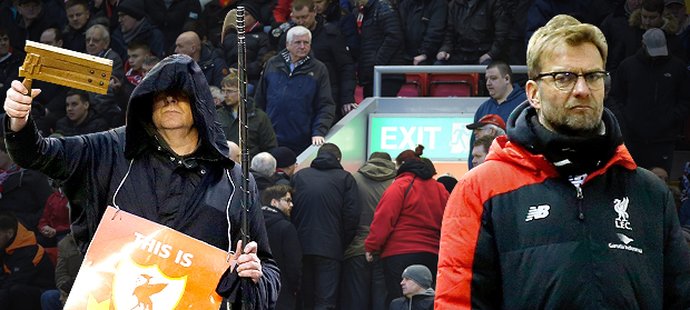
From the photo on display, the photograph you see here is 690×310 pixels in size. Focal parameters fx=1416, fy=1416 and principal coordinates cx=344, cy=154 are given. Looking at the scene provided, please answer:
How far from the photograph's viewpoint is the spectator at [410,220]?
36.3 ft

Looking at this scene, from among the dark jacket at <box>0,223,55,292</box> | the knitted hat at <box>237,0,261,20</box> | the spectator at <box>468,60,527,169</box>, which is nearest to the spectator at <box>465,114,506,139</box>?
the spectator at <box>468,60,527,169</box>

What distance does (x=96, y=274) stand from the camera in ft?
17.2

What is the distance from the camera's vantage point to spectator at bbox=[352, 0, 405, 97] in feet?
46.4

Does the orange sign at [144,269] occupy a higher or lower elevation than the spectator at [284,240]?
higher

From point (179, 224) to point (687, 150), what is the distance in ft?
27.8

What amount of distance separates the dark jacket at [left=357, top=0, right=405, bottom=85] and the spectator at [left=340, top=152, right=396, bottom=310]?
246 cm

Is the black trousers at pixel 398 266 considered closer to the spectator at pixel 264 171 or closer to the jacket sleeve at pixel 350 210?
the jacket sleeve at pixel 350 210

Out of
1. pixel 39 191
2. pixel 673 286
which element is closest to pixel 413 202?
pixel 39 191

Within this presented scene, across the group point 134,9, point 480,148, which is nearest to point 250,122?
point 480,148

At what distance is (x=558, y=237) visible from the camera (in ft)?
13.9

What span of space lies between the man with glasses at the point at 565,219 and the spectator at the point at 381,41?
386 inches

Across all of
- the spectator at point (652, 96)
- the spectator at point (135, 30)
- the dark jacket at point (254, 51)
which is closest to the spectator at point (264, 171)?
the dark jacket at point (254, 51)

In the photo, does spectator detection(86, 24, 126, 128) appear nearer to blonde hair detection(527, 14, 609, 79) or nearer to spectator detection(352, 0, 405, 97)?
spectator detection(352, 0, 405, 97)

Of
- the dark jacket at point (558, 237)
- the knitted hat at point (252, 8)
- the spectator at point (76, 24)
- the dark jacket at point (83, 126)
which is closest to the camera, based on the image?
the dark jacket at point (558, 237)
